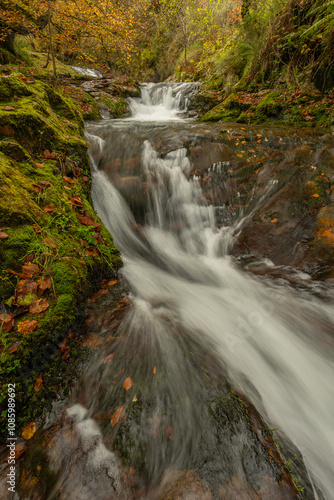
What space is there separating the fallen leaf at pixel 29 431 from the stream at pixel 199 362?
0.57ft

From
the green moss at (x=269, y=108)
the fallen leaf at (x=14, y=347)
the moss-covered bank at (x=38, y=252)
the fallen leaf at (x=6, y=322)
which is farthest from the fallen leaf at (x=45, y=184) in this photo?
the green moss at (x=269, y=108)


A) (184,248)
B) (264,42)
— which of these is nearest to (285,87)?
(264,42)

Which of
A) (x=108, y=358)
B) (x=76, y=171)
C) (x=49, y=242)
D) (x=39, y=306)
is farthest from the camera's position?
(x=76, y=171)

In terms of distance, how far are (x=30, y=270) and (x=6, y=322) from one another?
1.58ft

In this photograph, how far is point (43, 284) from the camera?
2021 millimetres

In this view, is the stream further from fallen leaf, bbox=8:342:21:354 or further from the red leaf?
fallen leaf, bbox=8:342:21:354

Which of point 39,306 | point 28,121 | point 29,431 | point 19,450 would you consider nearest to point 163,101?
point 28,121

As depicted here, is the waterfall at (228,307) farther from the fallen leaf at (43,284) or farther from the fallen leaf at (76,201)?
the fallen leaf at (76,201)

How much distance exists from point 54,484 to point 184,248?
377cm

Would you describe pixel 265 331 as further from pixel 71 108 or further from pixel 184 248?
pixel 71 108

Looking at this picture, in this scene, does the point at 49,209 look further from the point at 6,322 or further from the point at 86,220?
the point at 6,322

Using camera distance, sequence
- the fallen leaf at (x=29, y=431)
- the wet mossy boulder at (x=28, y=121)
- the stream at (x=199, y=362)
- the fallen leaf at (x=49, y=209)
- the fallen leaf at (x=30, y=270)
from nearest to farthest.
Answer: the stream at (x=199, y=362) < the fallen leaf at (x=29, y=431) < the fallen leaf at (x=30, y=270) < the fallen leaf at (x=49, y=209) < the wet mossy boulder at (x=28, y=121)

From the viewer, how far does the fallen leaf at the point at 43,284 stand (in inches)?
78.3

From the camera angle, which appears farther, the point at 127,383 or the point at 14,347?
the point at 127,383
